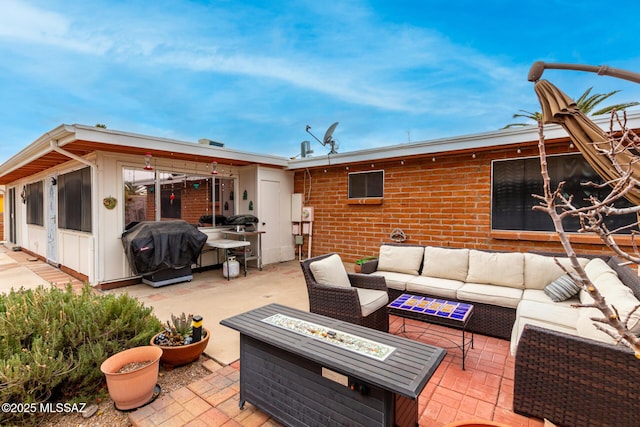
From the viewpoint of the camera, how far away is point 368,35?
21.3ft

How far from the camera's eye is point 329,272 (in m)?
3.69

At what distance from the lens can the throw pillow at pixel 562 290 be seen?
11.1ft

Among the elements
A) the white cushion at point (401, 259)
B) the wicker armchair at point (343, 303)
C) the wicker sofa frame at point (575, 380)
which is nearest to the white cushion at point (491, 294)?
the white cushion at point (401, 259)

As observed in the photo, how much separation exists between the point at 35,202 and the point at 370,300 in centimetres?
1118

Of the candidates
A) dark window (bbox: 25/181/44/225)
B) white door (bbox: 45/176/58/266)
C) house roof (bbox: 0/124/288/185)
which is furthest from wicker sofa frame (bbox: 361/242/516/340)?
dark window (bbox: 25/181/44/225)

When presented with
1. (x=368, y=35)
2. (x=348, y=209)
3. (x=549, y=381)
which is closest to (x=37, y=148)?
(x=348, y=209)

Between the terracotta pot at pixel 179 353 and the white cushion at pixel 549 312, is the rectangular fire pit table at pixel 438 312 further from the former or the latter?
→ the terracotta pot at pixel 179 353

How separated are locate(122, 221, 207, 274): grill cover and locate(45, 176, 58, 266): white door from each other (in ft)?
11.0

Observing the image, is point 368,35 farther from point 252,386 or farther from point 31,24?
point 252,386

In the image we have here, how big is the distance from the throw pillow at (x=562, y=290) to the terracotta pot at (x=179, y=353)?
3.88 meters

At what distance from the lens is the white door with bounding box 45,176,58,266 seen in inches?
302

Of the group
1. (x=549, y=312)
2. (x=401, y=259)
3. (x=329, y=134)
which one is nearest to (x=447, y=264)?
(x=401, y=259)

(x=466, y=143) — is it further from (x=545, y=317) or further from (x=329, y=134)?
(x=329, y=134)

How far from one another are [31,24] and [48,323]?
544 centimetres
